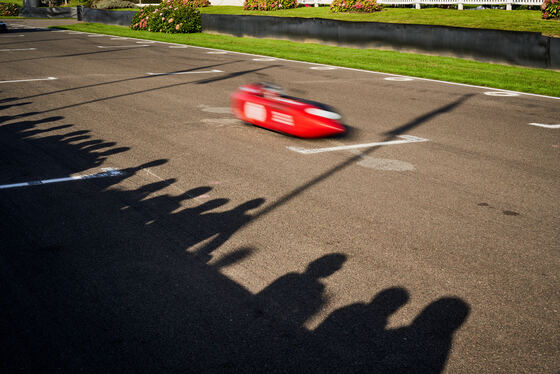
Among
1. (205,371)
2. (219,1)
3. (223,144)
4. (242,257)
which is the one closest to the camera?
(205,371)

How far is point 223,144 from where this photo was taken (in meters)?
9.43

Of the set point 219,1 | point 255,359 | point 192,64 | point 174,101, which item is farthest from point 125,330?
point 219,1

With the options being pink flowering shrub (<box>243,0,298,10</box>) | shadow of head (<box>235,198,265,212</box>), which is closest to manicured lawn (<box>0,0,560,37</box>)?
pink flowering shrub (<box>243,0,298,10</box>)

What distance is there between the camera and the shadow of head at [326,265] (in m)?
5.04

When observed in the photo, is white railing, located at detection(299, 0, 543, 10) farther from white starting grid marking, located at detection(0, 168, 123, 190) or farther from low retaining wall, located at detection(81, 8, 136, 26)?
white starting grid marking, located at detection(0, 168, 123, 190)

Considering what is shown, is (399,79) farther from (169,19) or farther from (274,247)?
(169,19)

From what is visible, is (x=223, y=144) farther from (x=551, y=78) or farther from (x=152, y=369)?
(x=551, y=78)

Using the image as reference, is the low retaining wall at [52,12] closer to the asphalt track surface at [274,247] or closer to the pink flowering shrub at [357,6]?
the pink flowering shrub at [357,6]

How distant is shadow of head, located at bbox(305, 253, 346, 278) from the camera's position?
5.04m

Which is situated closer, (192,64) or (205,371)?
(205,371)

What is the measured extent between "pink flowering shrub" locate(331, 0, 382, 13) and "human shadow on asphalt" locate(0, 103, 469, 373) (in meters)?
31.2

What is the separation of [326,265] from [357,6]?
107ft

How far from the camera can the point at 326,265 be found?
5195 millimetres

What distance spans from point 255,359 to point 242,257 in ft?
5.20
